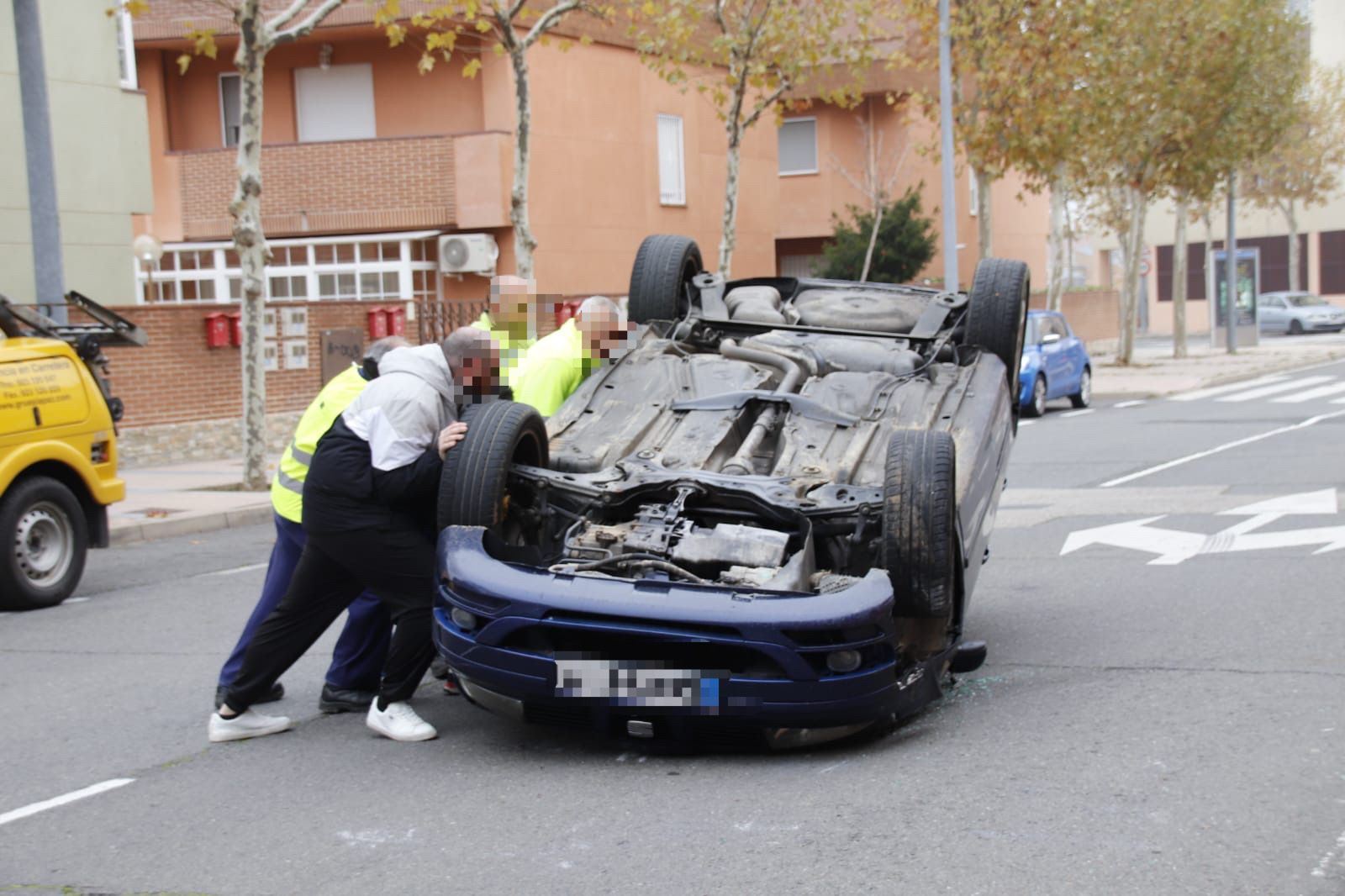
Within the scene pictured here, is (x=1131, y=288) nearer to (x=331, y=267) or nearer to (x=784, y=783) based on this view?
(x=331, y=267)

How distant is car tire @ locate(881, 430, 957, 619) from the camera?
5.54 m

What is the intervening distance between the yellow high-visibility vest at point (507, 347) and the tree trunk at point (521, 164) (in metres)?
11.4

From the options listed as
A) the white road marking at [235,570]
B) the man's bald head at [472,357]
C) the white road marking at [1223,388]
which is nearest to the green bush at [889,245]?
the white road marking at [1223,388]

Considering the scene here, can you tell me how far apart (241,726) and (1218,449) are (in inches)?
491

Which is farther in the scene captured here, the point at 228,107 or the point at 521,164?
the point at 228,107

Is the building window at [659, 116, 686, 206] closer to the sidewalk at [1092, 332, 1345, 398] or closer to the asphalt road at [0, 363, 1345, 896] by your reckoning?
the sidewalk at [1092, 332, 1345, 398]

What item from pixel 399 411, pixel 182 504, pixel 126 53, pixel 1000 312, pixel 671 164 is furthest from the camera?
pixel 671 164

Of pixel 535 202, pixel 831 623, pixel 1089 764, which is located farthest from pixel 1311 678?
pixel 535 202

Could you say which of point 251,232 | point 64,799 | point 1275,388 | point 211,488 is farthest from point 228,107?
point 64,799

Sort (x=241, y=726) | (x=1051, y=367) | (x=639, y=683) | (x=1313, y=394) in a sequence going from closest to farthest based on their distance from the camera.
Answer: (x=639, y=683) → (x=241, y=726) → (x=1051, y=367) → (x=1313, y=394)

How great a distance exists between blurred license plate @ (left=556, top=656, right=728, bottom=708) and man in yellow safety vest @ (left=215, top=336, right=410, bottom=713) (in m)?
1.39

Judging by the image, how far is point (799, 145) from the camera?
1563 inches

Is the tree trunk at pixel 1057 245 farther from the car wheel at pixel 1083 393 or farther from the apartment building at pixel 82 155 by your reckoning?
the apartment building at pixel 82 155

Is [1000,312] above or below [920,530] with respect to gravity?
above
